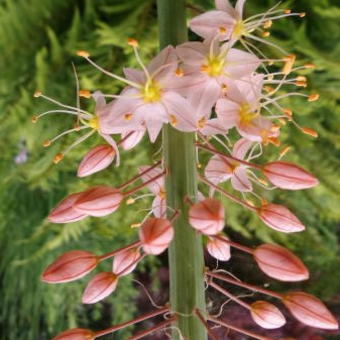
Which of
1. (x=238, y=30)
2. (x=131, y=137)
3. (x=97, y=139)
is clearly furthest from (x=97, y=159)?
(x=97, y=139)

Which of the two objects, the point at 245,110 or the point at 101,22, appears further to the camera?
the point at 101,22

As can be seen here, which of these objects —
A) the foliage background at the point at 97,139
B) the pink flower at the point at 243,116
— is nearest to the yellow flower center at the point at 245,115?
the pink flower at the point at 243,116

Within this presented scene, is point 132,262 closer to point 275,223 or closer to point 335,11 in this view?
point 275,223

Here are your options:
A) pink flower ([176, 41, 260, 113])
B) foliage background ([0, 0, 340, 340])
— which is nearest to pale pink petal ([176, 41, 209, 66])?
pink flower ([176, 41, 260, 113])

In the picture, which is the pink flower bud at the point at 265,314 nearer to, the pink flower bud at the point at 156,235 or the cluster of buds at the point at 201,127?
the cluster of buds at the point at 201,127

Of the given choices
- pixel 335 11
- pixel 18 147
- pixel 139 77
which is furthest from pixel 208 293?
pixel 18 147

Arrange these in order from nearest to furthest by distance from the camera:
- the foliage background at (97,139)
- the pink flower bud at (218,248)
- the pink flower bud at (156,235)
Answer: the pink flower bud at (156,235)
the pink flower bud at (218,248)
the foliage background at (97,139)
